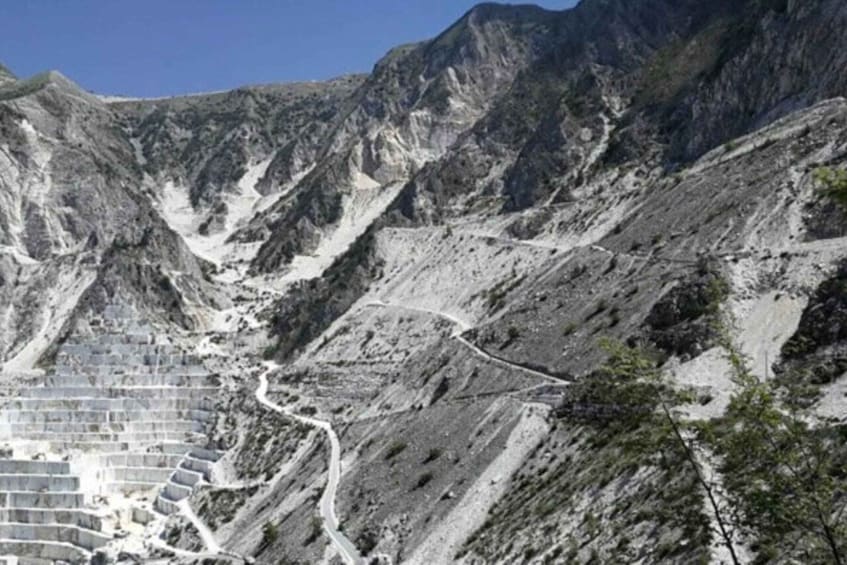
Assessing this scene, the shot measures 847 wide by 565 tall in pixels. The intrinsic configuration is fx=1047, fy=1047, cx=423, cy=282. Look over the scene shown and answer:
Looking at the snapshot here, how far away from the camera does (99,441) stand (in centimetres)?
7325

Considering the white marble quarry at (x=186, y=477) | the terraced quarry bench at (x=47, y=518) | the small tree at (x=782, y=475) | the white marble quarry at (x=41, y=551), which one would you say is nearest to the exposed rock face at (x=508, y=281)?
the small tree at (x=782, y=475)

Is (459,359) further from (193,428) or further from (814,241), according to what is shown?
(193,428)

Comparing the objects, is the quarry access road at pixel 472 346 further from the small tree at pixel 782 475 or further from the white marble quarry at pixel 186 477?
the small tree at pixel 782 475

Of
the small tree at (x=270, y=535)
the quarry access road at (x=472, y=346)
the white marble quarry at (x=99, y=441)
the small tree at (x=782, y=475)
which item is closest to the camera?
the small tree at (x=782, y=475)

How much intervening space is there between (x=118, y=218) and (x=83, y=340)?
55.3m

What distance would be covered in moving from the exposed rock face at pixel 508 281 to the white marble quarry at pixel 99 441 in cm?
326

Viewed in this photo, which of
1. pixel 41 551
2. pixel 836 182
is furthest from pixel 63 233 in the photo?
pixel 836 182

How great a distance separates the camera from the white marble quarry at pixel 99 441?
63906 millimetres

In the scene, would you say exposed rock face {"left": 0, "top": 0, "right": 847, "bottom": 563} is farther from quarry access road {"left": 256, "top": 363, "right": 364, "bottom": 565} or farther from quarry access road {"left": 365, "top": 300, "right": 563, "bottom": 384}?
quarry access road {"left": 256, "top": 363, "right": 364, "bottom": 565}

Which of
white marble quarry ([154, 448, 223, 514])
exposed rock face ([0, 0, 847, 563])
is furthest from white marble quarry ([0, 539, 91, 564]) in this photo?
exposed rock face ([0, 0, 847, 563])

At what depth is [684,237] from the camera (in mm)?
52781

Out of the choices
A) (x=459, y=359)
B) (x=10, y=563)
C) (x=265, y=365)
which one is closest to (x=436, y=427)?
(x=459, y=359)

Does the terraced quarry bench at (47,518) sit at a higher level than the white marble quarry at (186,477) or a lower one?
higher

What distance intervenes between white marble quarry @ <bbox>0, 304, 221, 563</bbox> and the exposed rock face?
3.26 metres
